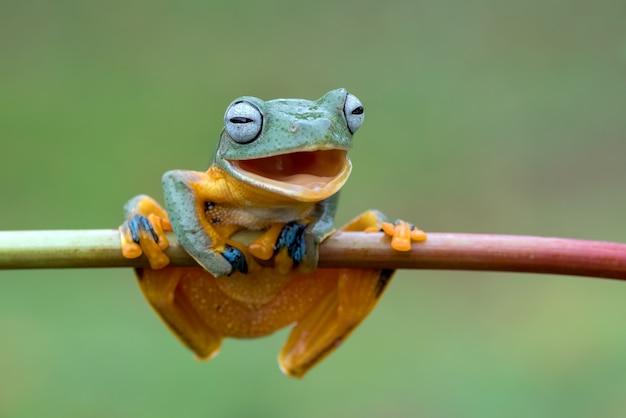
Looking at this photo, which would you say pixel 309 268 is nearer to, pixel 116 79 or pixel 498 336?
pixel 498 336

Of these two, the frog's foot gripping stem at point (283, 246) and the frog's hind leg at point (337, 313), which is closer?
the frog's foot gripping stem at point (283, 246)

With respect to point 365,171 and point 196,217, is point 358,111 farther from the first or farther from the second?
point 365,171

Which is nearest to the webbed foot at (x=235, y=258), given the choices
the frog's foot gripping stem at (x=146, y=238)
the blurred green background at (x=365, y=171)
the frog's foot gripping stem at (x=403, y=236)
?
the frog's foot gripping stem at (x=146, y=238)

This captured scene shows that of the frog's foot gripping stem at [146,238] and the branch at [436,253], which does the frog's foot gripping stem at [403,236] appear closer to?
the branch at [436,253]

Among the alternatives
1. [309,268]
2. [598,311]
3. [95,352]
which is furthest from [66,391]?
[598,311]

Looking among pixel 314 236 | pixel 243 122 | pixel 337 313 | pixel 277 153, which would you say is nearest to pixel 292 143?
pixel 277 153

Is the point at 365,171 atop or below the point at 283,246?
atop
